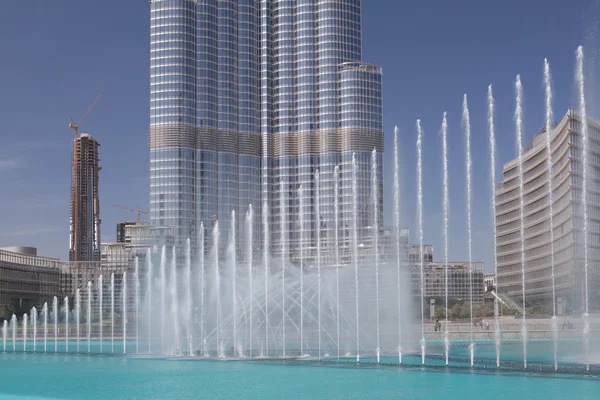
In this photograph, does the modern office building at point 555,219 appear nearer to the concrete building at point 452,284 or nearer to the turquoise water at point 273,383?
the concrete building at point 452,284

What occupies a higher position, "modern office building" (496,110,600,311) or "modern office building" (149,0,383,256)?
"modern office building" (149,0,383,256)

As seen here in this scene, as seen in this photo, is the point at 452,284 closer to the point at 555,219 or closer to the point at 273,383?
the point at 555,219

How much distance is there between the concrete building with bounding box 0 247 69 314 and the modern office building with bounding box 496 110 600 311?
280 ft

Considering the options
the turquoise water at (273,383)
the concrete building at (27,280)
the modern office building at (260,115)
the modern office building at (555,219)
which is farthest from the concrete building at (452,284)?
the turquoise water at (273,383)

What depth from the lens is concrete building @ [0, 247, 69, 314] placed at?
148500 mm

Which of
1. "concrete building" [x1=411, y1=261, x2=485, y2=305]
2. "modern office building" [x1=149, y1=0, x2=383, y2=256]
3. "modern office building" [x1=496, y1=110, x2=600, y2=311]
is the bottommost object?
"concrete building" [x1=411, y1=261, x2=485, y2=305]

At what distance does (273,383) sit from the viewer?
38688mm

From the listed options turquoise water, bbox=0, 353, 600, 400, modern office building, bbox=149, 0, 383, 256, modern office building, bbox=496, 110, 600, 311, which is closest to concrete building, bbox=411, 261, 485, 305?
modern office building, bbox=496, 110, 600, 311

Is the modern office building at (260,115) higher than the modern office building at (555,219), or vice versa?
the modern office building at (260,115)

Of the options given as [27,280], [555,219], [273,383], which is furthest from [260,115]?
[273,383]

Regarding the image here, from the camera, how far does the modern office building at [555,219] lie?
4299 inches

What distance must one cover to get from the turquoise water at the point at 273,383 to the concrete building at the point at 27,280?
93708 millimetres

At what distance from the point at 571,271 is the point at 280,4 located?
93.3m

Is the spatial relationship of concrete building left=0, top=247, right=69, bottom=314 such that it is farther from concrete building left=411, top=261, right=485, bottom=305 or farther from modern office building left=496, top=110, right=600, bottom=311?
modern office building left=496, top=110, right=600, bottom=311
